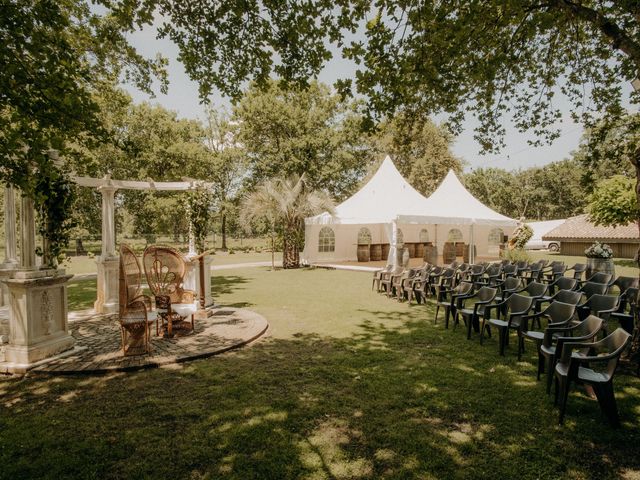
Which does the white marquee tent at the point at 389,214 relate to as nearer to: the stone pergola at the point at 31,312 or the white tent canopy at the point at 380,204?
the white tent canopy at the point at 380,204

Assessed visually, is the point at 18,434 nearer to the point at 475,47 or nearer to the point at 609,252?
the point at 475,47

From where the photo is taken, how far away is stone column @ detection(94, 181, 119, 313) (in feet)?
27.2

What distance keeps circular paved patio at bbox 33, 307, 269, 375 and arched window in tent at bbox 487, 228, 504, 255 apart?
22.6 meters

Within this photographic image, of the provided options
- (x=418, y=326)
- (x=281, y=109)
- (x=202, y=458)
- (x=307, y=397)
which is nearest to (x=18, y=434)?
(x=202, y=458)

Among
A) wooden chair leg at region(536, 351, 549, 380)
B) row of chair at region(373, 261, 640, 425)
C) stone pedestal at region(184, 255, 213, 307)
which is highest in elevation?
stone pedestal at region(184, 255, 213, 307)

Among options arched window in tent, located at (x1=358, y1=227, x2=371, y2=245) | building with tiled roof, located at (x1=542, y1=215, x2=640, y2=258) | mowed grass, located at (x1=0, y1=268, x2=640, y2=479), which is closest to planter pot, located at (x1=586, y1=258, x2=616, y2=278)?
mowed grass, located at (x1=0, y1=268, x2=640, y2=479)

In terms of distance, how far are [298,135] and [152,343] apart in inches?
980

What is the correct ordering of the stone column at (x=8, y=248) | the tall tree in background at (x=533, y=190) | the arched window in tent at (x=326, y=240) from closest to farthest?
the stone column at (x=8, y=248), the arched window in tent at (x=326, y=240), the tall tree in background at (x=533, y=190)

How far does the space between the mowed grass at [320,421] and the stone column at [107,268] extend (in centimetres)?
372

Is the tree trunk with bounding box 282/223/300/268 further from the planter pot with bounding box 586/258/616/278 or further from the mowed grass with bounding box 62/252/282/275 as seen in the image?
the planter pot with bounding box 586/258/616/278

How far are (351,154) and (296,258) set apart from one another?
1449cm

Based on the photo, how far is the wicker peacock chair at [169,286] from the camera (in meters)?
6.40

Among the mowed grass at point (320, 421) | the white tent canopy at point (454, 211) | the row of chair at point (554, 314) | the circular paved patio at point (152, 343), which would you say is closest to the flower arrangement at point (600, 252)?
the row of chair at point (554, 314)

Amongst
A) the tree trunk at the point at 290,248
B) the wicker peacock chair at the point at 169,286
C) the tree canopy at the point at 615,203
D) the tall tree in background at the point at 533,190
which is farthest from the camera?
the tall tree in background at the point at 533,190
